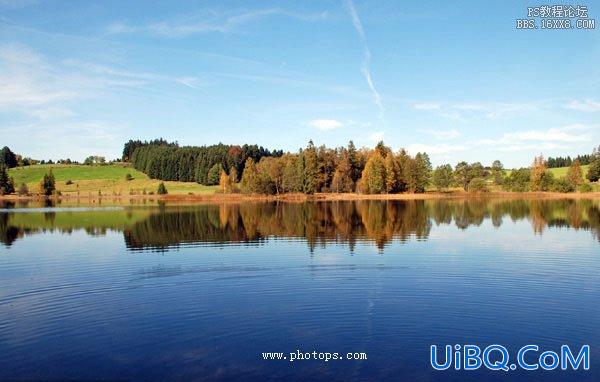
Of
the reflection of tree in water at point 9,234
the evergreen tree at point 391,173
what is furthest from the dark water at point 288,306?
the evergreen tree at point 391,173

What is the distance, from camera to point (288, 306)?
24297mm

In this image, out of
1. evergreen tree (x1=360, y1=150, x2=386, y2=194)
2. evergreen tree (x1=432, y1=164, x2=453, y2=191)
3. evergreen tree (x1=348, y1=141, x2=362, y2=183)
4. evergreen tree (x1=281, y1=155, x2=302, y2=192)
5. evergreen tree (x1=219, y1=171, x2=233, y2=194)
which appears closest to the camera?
evergreen tree (x1=360, y1=150, x2=386, y2=194)

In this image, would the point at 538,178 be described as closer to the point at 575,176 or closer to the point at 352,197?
the point at 575,176

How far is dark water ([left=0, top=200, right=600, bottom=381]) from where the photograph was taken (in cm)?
1698

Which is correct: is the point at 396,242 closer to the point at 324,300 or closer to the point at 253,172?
the point at 324,300

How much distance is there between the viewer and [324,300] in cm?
2516

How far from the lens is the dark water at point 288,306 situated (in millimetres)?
16984

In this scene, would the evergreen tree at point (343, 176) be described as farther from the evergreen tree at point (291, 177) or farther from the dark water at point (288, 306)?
the dark water at point (288, 306)

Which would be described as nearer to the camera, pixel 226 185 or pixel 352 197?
pixel 352 197

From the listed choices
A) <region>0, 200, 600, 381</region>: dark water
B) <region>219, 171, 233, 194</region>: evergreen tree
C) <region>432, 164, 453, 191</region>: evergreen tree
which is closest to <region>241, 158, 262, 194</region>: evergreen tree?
<region>219, 171, 233, 194</region>: evergreen tree

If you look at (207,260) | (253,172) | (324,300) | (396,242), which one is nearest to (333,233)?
(396,242)

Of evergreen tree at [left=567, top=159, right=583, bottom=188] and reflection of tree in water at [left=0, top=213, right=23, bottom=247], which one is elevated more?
evergreen tree at [left=567, top=159, right=583, bottom=188]

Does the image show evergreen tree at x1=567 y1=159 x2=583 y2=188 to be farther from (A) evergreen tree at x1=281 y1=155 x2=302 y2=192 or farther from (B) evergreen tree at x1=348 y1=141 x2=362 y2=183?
(A) evergreen tree at x1=281 y1=155 x2=302 y2=192

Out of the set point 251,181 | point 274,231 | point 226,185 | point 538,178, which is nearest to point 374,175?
point 251,181
